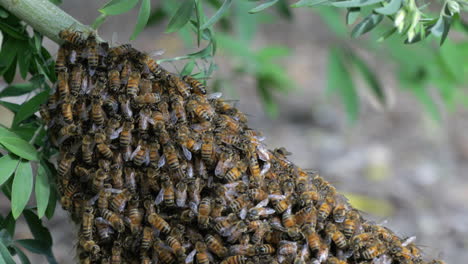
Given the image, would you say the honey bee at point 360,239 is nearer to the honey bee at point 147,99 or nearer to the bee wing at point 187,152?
the bee wing at point 187,152

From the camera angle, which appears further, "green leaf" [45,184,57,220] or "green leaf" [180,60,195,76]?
"green leaf" [180,60,195,76]

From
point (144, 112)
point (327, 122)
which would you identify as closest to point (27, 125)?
point (144, 112)

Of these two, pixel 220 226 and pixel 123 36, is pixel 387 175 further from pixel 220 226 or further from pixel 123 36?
pixel 220 226

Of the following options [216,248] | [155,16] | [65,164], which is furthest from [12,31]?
[155,16]

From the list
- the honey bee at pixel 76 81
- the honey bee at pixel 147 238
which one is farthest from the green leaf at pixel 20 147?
the honey bee at pixel 147 238

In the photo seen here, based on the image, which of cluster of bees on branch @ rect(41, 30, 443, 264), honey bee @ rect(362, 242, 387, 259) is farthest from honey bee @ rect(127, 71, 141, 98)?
honey bee @ rect(362, 242, 387, 259)

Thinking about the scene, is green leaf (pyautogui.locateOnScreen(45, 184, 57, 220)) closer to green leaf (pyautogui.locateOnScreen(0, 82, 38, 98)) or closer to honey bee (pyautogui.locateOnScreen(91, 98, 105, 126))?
honey bee (pyautogui.locateOnScreen(91, 98, 105, 126))

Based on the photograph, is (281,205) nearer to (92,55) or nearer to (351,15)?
(351,15)
